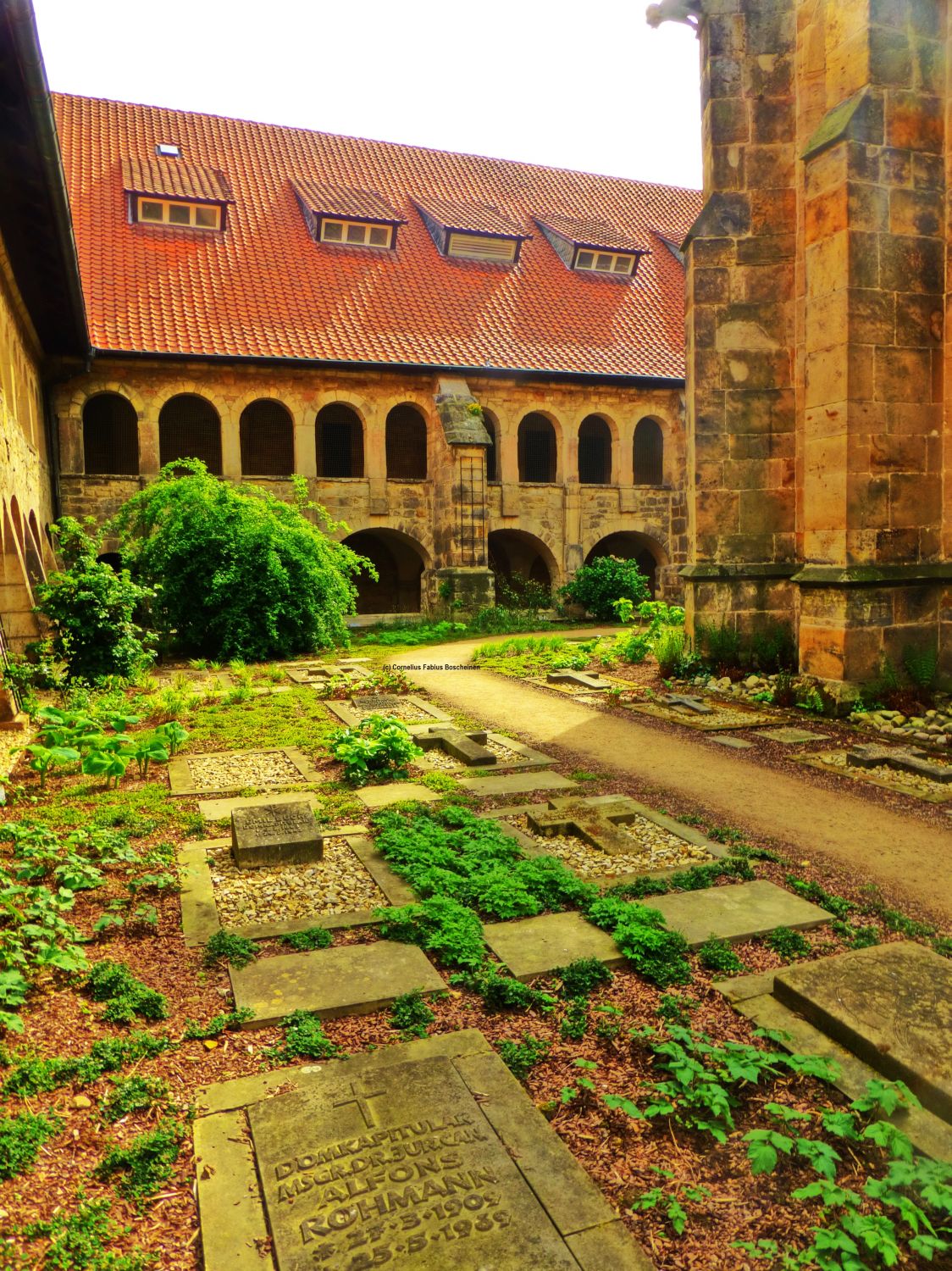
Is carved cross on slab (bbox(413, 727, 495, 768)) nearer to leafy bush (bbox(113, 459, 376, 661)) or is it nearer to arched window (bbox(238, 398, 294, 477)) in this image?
leafy bush (bbox(113, 459, 376, 661))

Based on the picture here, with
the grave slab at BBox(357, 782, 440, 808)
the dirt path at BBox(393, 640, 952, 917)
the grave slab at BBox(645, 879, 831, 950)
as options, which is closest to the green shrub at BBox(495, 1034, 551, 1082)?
the grave slab at BBox(645, 879, 831, 950)

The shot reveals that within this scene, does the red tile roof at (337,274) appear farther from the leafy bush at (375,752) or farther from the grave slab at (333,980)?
the grave slab at (333,980)

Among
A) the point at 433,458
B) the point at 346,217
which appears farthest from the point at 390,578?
the point at 346,217

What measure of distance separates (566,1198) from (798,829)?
3.39 metres

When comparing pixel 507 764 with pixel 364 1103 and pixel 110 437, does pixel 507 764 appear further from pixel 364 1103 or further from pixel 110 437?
pixel 110 437

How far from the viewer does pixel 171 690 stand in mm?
9586

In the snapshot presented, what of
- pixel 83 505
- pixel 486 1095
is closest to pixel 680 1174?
pixel 486 1095

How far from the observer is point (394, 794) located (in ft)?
19.2

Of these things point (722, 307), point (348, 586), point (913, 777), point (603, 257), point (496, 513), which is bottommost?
point (913, 777)

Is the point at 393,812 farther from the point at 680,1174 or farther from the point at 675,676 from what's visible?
the point at 675,676

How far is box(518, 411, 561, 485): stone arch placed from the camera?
73.4 ft

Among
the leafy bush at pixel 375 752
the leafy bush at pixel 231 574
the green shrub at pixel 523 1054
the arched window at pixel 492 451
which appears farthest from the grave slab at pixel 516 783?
the arched window at pixel 492 451

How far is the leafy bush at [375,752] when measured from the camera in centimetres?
630

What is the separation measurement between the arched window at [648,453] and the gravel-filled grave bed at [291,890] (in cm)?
1939
